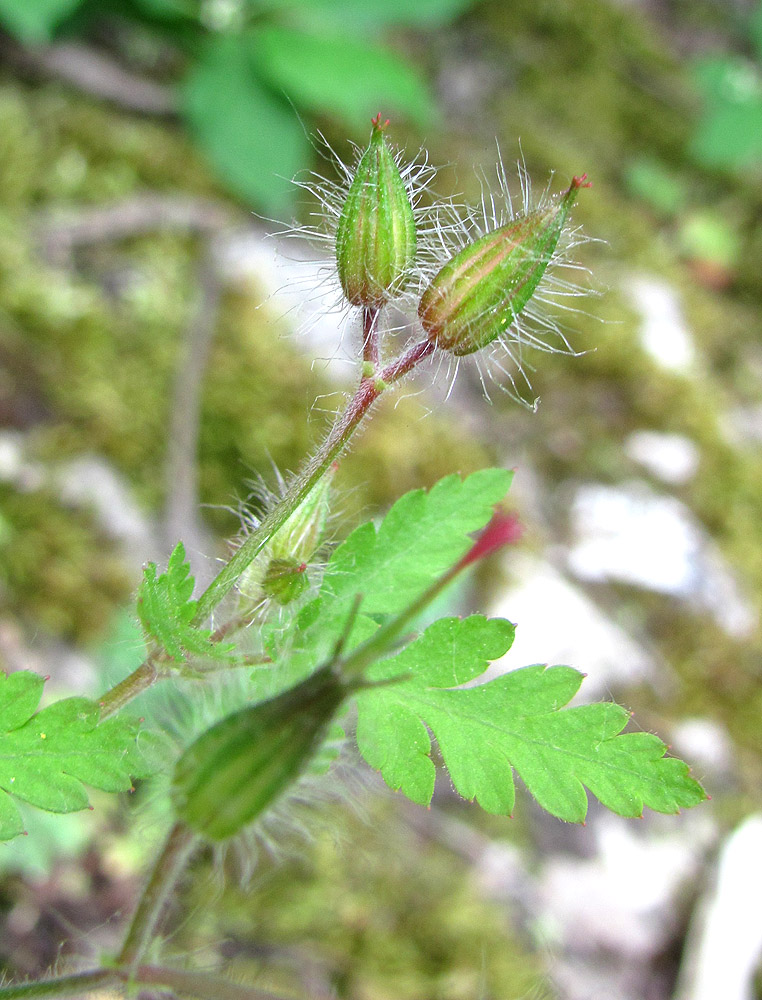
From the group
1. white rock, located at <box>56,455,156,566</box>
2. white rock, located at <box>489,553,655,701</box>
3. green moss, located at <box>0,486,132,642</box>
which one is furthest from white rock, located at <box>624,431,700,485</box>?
green moss, located at <box>0,486,132,642</box>

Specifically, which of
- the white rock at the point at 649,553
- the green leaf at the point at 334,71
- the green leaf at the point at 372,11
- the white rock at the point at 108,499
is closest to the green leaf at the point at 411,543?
the white rock at the point at 108,499

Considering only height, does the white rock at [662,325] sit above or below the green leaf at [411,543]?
above

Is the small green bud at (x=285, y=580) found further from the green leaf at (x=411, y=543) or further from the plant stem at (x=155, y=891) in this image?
the plant stem at (x=155, y=891)

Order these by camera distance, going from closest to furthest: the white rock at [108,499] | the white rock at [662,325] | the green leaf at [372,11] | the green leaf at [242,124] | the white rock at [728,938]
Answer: the white rock at [108,499] → the white rock at [728,938] → the green leaf at [242,124] → the green leaf at [372,11] → the white rock at [662,325]

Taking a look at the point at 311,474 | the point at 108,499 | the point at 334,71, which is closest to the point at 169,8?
the point at 334,71

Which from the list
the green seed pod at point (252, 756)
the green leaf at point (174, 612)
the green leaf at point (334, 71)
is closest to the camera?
the green seed pod at point (252, 756)

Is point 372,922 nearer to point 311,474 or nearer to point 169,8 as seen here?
point 311,474
